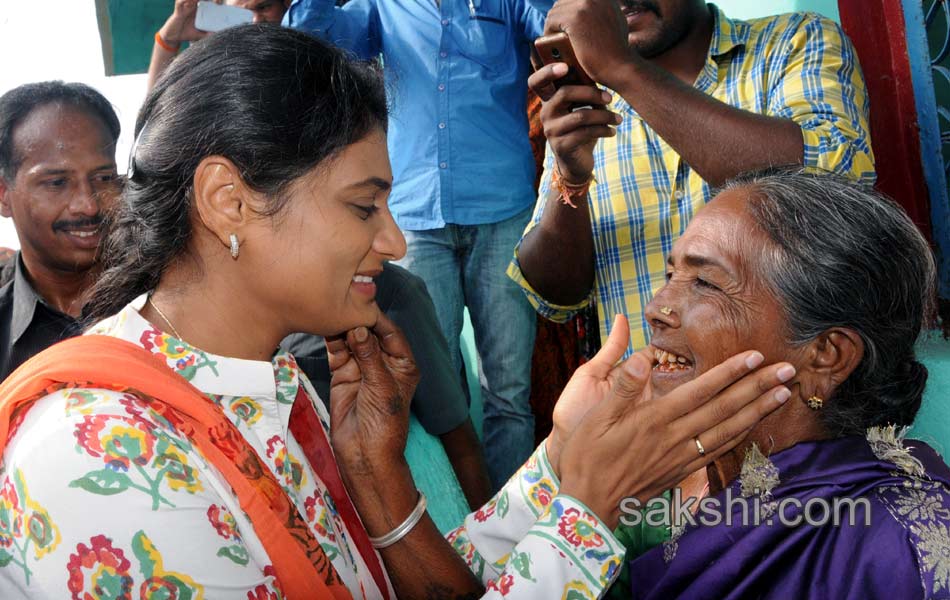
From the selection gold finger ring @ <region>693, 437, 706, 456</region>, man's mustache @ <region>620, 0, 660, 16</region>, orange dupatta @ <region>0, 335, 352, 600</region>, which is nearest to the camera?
orange dupatta @ <region>0, 335, 352, 600</region>

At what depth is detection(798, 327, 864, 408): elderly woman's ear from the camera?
175cm

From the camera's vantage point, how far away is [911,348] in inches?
71.2

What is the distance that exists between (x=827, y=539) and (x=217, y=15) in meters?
3.01

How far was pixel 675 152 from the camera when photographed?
8.23 feet

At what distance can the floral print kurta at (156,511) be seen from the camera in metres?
1.22

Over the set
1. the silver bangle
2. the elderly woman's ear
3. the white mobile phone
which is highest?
the white mobile phone

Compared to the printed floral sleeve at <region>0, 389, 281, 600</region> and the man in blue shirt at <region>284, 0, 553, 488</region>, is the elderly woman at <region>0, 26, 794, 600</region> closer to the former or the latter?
the printed floral sleeve at <region>0, 389, 281, 600</region>

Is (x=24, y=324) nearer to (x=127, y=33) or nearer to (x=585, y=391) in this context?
(x=585, y=391)

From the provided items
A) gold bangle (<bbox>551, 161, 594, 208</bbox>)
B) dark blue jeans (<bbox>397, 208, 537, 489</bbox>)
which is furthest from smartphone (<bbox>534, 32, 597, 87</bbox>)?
dark blue jeans (<bbox>397, 208, 537, 489</bbox>)

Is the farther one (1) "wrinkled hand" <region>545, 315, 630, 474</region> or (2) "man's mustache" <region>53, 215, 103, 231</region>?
(2) "man's mustache" <region>53, 215, 103, 231</region>

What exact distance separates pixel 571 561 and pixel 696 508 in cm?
49

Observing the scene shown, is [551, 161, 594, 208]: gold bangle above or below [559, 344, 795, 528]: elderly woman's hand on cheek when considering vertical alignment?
above

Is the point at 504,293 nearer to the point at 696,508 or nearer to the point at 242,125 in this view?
the point at 696,508

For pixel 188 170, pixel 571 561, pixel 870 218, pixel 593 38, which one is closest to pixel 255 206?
pixel 188 170
